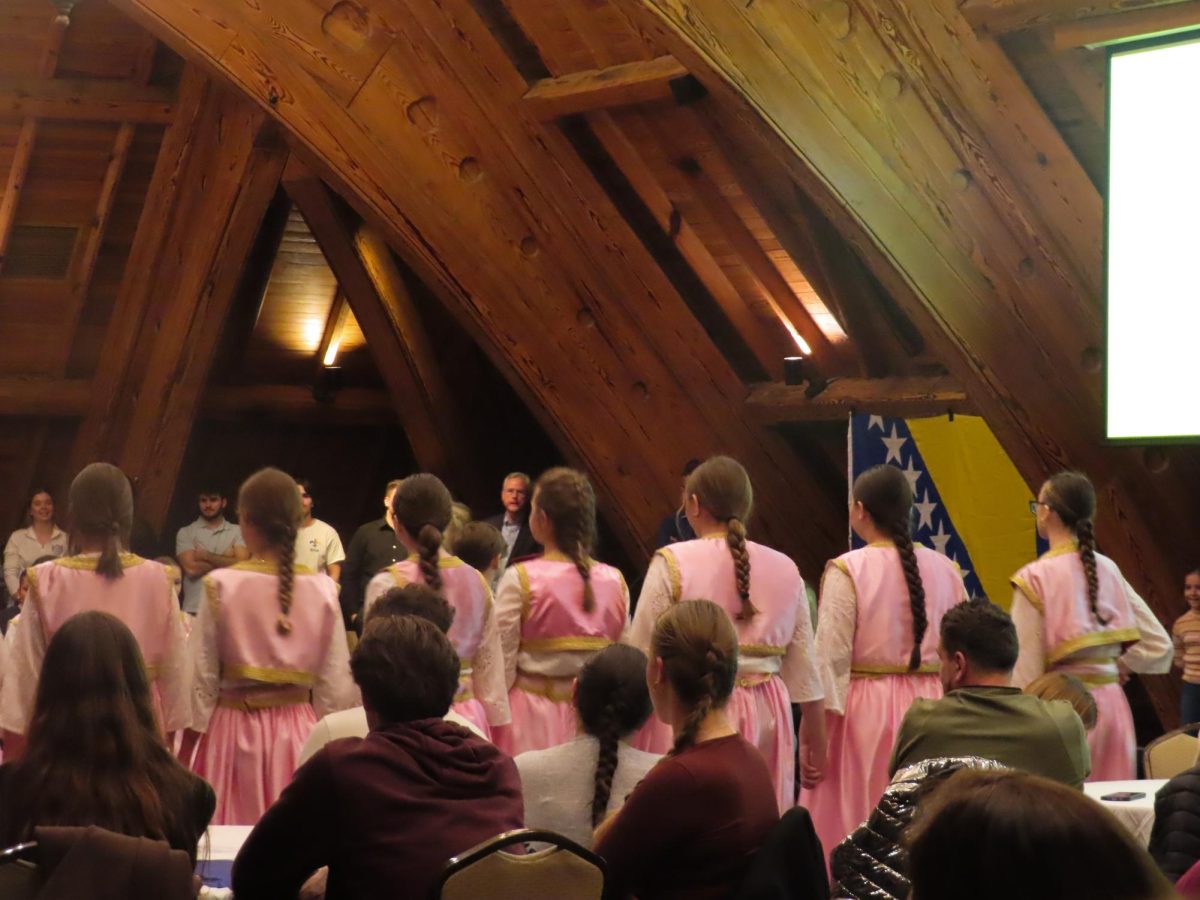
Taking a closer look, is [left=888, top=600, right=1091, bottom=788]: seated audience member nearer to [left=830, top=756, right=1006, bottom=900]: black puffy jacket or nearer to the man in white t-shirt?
[left=830, top=756, right=1006, bottom=900]: black puffy jacket

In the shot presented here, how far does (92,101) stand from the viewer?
9422 mm

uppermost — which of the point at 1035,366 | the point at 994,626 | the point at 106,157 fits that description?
the point at 106,157

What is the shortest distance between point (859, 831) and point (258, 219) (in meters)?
7.63

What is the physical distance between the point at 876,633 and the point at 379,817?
2.54m

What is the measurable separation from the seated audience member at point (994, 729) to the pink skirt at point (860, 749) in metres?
1.37

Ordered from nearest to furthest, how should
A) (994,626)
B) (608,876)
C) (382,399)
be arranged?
1. (608,876)
2. (994,626)
3. (382,399)

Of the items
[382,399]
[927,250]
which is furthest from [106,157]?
[927,250]

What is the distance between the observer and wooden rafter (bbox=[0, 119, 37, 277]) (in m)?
9.46

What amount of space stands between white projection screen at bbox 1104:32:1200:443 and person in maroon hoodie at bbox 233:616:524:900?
3.69 metres

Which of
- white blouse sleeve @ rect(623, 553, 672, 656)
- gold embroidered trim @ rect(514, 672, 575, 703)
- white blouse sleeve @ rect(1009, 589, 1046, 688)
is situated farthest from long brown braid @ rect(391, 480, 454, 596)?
white blouse sleeve @ rect(1009, 589, 1046, 688)

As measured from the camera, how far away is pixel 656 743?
4789 mm

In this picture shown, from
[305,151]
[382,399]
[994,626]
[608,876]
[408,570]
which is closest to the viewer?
[608,876]

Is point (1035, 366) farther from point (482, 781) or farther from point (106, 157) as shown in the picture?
point (106, 157)

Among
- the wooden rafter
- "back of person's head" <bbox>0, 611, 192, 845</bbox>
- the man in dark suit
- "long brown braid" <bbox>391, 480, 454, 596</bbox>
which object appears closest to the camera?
"back of person's head" <bbox>0, 611, 192, 845</bbox>
